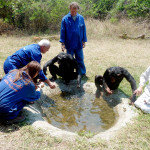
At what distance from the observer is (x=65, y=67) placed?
482 centimetres

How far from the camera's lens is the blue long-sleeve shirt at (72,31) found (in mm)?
4887

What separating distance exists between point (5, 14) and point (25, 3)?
1625 mm

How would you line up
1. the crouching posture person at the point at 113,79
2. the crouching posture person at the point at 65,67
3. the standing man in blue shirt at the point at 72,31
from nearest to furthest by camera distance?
1. the crouching posture person at the point at 113,79
2. the crouching posture person at the point at 65,67
3. the standing man in blue shirt at the point at 72,31

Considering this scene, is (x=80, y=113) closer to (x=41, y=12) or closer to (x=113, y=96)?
(x=113, y=96)

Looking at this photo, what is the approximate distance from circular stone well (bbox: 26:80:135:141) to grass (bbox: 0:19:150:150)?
156 mm

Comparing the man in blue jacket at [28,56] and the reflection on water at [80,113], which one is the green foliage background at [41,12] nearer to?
the man in blue jacket at [28,56]

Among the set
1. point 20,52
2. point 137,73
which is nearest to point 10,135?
point 20,52

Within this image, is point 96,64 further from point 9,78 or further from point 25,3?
point 25,3

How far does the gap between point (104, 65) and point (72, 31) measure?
7.36ft

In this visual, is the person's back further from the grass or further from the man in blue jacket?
the grass

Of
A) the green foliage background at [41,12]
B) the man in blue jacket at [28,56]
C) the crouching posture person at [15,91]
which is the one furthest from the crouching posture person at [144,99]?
the green foliage background at [41,12]

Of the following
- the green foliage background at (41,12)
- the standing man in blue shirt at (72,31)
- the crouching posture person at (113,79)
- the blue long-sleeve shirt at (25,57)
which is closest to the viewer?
the blue long-sleeve shirt at (25,57)

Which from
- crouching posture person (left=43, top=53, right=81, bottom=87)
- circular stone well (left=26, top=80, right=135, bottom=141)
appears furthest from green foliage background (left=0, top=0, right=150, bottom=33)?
circular stone well (left=26, top=80, right=135, bottom=141)

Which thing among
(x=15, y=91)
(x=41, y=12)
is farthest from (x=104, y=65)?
(x=41, y=12)
